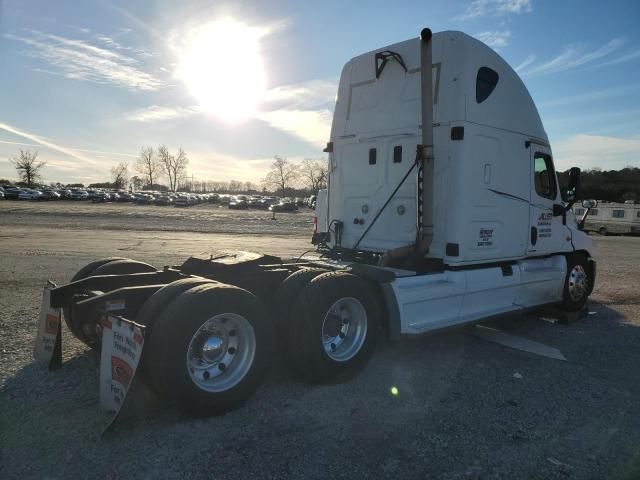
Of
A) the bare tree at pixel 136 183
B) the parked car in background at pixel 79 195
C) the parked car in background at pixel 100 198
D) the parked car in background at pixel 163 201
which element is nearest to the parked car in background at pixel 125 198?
the parked car in background at pixel 100 198

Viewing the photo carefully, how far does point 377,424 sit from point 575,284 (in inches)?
217

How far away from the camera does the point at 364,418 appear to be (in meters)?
3.81

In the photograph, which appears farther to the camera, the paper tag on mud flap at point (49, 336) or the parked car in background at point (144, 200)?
the parked car in background at point (144, 200)

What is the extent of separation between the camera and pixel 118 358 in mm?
3486

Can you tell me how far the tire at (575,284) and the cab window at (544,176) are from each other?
135 cm

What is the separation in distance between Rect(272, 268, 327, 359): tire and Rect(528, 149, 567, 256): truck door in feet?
12.9

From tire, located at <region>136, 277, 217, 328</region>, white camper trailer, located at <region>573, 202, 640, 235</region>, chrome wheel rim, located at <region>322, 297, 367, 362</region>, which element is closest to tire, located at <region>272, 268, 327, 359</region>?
chrome wheel rim, located at <region>322, 297, 367, 362</region>

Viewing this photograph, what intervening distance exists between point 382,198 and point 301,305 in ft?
8.29

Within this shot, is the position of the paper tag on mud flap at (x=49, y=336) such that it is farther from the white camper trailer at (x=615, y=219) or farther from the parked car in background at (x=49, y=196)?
the parked car in background at (x=49, y=196)

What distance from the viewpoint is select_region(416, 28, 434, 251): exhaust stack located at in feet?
17.2

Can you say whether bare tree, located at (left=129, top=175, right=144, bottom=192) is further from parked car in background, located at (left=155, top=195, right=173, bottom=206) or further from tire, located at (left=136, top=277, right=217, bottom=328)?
tire, located at (left=136, top=277, right=217, bottom=328)

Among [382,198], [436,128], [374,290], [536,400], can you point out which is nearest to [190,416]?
[374,290]

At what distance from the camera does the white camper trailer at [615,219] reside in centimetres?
2953

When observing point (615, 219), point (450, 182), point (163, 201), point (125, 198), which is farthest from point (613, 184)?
point (125, 198)
